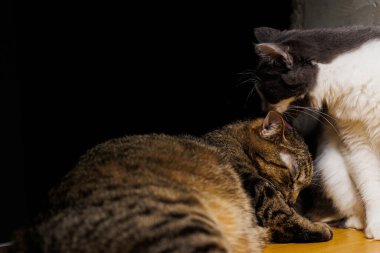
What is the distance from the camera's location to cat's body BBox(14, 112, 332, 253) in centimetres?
134

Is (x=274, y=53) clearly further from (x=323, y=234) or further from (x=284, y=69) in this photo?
(x=323, y=234)

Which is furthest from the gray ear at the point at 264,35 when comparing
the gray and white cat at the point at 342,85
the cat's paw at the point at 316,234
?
the cat's paw at the point at 316,234

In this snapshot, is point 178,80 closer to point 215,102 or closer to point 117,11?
point 215,102

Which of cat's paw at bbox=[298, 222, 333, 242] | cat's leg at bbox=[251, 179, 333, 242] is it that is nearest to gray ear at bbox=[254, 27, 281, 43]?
cat's leg at bbox=[251, 179, 333, 242]

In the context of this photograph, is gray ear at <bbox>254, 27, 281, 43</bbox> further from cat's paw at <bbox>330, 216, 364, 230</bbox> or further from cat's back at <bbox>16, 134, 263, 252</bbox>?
cat's paw at <bbox>330, 216, 364, 230</bbox>

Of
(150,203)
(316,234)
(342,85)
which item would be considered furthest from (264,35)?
(150,203)

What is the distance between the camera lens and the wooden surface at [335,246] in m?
2.02

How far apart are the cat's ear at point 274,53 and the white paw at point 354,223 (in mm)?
883

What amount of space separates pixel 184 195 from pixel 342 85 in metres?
1.07

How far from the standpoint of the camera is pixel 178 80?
2660 millimetres

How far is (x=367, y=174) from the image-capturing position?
2320mm

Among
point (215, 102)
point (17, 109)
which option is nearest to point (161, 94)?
point (215, 102)

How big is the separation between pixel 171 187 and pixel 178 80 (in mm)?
1171

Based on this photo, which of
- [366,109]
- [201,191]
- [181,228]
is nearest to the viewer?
[181,228]
